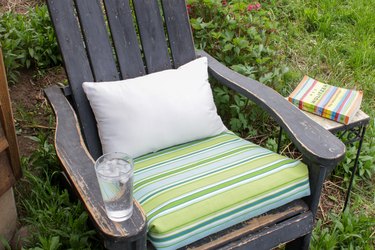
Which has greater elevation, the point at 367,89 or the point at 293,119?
the point at 293,119

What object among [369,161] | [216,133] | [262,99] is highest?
[262,99]

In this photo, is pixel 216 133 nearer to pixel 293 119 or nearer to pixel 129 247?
pixel 293 119

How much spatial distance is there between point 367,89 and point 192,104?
1667 millimetres

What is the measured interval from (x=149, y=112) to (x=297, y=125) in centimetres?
56

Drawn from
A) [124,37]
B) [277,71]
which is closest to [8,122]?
[124,37]

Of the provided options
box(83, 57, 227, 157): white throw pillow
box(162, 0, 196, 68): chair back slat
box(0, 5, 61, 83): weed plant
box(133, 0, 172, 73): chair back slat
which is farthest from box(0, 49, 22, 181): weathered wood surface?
box(0, 5, 61, 83): weed plant

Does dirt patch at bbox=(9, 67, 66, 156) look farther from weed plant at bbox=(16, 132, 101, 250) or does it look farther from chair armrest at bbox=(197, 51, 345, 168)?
chair armrest at bbox=(197, 51, 345, 168)

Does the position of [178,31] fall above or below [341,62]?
above

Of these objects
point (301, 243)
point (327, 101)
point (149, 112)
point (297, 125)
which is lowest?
point (301, 243)

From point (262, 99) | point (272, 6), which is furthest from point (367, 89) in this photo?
point (262, 99)

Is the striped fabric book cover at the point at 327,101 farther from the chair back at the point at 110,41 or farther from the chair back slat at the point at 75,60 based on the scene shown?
the chair back slat at the point at 75,60

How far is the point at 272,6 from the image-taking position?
392 centimetres

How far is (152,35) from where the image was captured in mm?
2260

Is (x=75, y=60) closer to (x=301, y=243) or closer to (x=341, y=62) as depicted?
(x=301, y=243)
